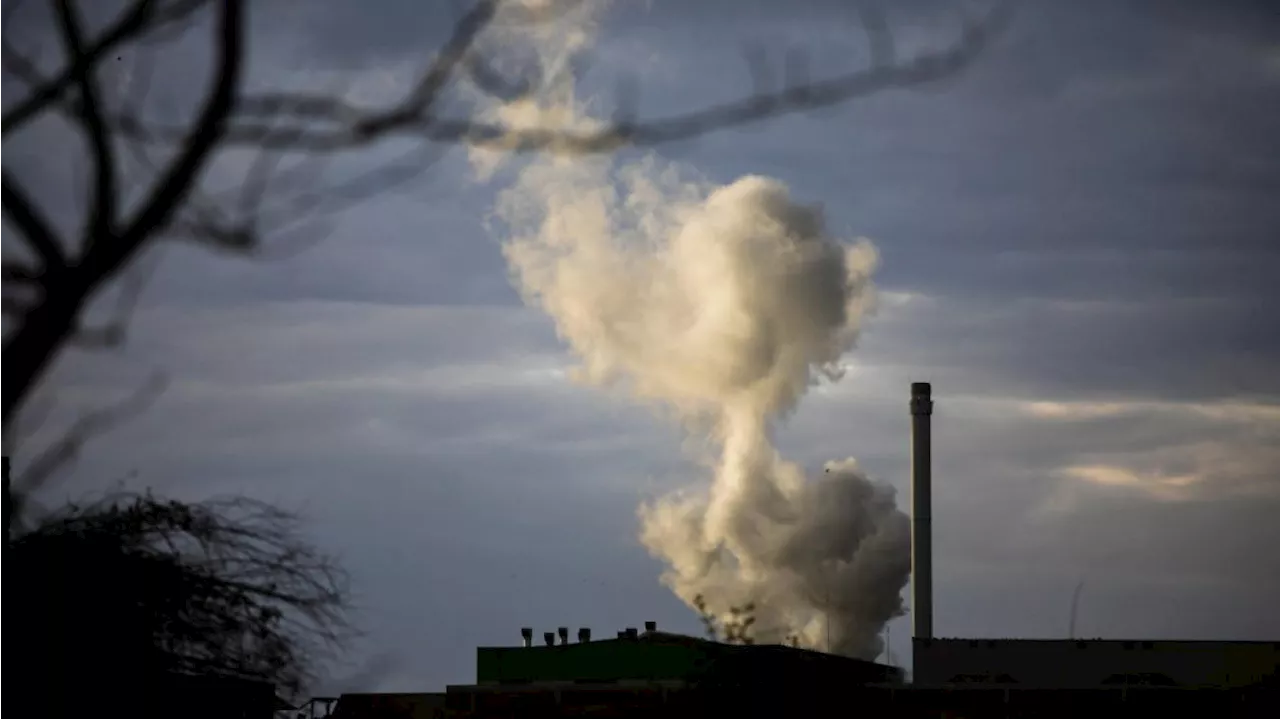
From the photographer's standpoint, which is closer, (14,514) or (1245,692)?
(14,514)

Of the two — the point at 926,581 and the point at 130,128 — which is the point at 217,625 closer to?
the point at 130,128

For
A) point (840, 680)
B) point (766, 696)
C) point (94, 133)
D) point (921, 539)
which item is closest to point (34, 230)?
point (94, 133)

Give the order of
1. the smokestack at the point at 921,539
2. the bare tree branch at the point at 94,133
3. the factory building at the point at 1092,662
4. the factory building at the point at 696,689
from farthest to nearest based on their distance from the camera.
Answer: the smokestack at the point at 921,539
the factory building at the point at 1092,662
the factory building at the point at 696,689
the bare tree branch at the point at 94,133

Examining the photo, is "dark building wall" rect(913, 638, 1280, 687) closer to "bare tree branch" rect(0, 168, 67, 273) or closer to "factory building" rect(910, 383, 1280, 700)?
"factory building" rect(910, 383, 1280, 700)

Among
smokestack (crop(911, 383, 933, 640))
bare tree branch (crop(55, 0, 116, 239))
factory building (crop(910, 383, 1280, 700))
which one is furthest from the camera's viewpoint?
smokestack (crop(911, 383, 933, 640))

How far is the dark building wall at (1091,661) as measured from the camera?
55594mm

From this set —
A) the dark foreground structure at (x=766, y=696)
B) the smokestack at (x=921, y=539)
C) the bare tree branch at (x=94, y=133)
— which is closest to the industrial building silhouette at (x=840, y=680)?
the dark foreground structure at (x=766, y=696)

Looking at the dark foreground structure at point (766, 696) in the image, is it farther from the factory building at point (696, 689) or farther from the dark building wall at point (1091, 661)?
the dark building wall at point (1091, 661)

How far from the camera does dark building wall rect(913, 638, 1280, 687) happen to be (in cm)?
5559

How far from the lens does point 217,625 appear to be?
11.4 m

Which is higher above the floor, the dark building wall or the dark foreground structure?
the dark building wall

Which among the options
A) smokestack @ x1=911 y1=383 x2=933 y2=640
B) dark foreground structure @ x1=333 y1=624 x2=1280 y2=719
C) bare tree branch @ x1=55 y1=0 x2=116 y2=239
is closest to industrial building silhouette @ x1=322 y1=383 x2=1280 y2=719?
dark foreground structure @ x1=333 y1=624 x2=1280 y2=719

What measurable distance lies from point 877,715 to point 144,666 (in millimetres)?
27427

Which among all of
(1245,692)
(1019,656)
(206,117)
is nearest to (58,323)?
(206,117)
